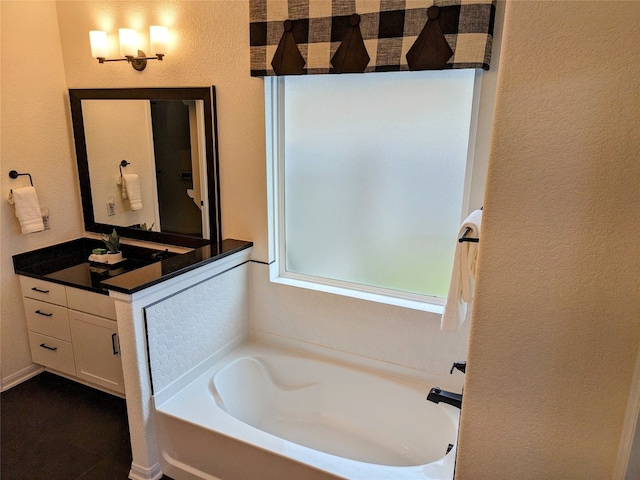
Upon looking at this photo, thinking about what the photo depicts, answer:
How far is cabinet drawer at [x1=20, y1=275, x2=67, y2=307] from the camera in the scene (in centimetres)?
261

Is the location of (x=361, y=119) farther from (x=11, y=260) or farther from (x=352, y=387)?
(x=11, y=260)

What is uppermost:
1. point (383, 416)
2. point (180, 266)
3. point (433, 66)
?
point (433, 66)

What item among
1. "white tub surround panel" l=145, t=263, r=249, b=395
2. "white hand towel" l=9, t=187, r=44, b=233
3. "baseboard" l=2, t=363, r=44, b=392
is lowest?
"baseboard" l=2, t=363, r=44, b=392

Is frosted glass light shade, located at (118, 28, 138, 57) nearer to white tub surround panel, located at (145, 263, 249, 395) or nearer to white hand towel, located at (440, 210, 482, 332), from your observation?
white tub surround panel, located at (145, 263, 249, 395)

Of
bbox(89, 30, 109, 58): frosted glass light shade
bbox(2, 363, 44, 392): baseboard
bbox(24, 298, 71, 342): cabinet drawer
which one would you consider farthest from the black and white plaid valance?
bbox(2, 363, 44, 392): baseboard

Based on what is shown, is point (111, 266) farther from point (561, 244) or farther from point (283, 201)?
point (561, 244)

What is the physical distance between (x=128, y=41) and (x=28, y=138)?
92 centimetres

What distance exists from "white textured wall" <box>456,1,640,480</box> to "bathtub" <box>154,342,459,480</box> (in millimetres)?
865

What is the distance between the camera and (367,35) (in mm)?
1969

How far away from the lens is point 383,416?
2.35 metres

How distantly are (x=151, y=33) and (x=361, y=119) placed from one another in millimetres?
1274

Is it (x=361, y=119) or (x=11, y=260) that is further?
(x=11, y=260)

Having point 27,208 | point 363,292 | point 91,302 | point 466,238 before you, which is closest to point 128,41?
point 27,208

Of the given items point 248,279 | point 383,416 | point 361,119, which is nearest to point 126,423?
point 248,279
